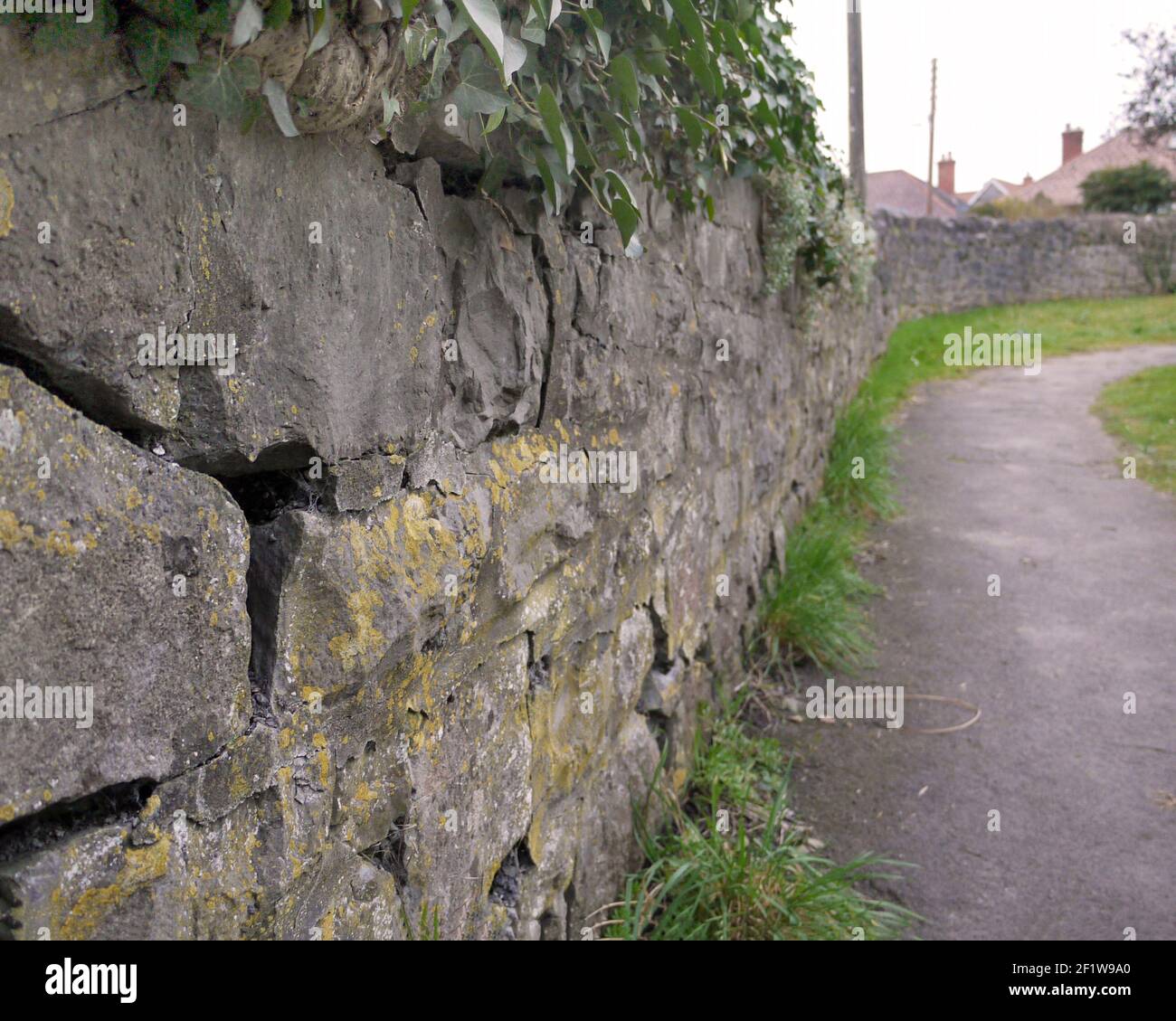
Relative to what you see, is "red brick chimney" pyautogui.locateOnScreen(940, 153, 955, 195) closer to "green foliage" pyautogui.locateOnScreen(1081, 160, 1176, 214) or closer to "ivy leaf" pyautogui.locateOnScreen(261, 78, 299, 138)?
"green foliage" pyautogui.locateOnScreen(1081, 160, 1176, 214)

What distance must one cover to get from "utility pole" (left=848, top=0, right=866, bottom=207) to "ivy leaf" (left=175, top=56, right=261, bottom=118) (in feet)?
40.5

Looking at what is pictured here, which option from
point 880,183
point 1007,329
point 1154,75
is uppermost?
point 880,183

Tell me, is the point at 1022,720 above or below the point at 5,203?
below

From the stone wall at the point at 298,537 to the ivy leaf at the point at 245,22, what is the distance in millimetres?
135

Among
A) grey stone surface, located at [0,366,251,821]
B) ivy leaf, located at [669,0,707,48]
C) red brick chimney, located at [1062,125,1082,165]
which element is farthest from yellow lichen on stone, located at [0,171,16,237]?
red brick chimney, located at [1062,125,1082,165]

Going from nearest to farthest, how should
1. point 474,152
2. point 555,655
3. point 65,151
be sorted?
point 65,151 < point 474,152 < point 555,655

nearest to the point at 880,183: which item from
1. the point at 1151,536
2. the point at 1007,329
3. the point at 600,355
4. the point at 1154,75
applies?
the point at 1154,75

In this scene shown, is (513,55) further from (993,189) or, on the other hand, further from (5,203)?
(993,189)

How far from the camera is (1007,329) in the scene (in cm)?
1447

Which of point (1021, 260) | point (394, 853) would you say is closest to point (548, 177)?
point (394, 853)

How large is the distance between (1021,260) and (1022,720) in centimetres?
1512

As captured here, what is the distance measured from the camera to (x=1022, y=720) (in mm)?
4141

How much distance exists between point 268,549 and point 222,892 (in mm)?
432

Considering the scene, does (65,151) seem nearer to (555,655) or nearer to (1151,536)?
(555,655)
